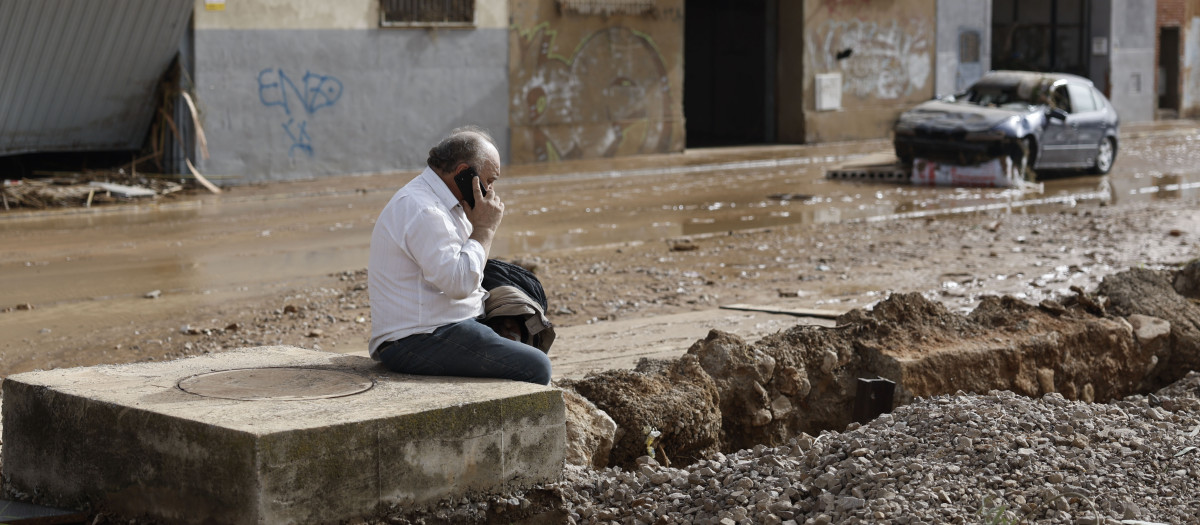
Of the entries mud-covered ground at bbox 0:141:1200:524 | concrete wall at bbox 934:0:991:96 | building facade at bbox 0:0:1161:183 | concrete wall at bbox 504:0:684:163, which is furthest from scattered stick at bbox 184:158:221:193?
concrete wall at bbox 934:0:991:96

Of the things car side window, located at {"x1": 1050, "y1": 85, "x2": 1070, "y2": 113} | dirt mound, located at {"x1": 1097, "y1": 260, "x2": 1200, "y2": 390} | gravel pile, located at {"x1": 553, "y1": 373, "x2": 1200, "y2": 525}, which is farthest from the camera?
car side window, located at {"x1": 1050, "y1": 85, "x2": 1070, "y2": 113}

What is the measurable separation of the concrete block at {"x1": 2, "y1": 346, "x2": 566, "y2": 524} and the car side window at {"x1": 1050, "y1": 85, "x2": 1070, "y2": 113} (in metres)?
17.3

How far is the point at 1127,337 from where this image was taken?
7.98 metres

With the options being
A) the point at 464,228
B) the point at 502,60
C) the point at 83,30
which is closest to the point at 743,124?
the point at 502,60

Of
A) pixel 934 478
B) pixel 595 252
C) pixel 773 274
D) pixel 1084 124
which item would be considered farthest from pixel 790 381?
pixel 1084 124

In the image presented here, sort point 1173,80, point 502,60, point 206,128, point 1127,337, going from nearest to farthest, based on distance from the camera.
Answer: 1. point 1127,337
2. point 206,128
3. point 502,60
4. point 1173,80

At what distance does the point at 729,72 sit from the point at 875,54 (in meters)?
3.20

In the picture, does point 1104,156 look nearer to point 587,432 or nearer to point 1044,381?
point 1044,381

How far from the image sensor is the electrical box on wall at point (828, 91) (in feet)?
89.8

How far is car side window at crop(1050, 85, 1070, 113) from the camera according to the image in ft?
67.5

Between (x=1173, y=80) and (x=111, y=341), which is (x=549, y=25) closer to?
(x=111, y=341)

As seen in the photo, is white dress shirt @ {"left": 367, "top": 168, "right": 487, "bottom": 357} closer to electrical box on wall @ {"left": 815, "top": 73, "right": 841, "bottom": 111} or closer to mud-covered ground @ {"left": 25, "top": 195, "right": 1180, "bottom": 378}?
mud-covered ground @ {"left": 25, "top": 195, "right": 1180, "bottom": 378}

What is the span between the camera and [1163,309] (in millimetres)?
8438

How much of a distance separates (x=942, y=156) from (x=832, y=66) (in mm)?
8268
